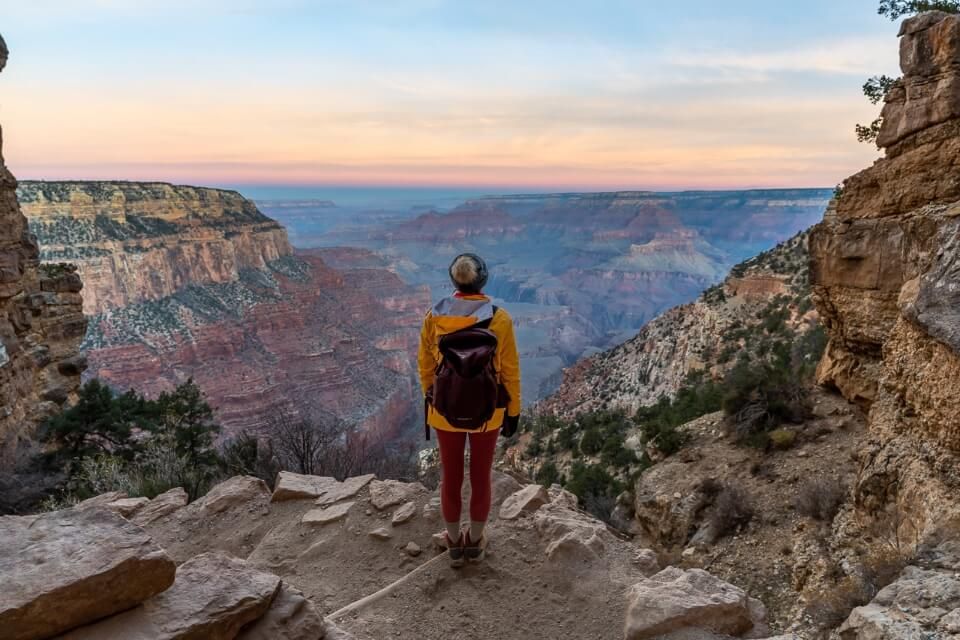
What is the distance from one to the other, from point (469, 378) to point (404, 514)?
6.88 ft

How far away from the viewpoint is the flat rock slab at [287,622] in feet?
8.86

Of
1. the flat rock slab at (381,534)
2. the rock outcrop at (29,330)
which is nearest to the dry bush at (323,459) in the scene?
the flat rock slab at (381,534)

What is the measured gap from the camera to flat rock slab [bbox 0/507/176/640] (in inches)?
86.1

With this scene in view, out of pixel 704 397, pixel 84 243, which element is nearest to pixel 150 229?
pixel 84 243

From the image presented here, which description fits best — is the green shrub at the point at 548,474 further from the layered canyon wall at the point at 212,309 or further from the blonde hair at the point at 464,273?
the layered canyon wall at the point at 212,309

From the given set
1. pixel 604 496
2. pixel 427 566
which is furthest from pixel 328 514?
pixel 604 496

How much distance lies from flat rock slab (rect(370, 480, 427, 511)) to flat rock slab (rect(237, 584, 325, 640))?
207 centimetres

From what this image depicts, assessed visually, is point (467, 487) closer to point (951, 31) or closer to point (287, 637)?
point (287, 637)

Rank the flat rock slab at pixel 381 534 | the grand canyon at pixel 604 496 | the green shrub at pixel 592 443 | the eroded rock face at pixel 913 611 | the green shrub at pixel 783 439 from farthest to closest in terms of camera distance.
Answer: the green shrub at pixel 592 443
the green shrub at pixel 783 439
the flat rock slab at pixel 381 534
the grand canyon at pixel 604 496
the eroded rock face at pixel 913 611

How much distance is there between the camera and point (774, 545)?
6.36 m

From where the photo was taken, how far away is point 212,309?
184 feet

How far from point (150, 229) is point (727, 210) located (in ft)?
548

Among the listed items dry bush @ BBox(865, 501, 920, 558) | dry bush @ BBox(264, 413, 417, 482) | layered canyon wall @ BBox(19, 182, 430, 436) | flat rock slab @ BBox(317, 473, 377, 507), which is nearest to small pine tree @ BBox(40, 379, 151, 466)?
Result: dry bush @ BBox(264, 413, 417, 482)

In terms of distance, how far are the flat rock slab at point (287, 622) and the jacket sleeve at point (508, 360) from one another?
155 cm
